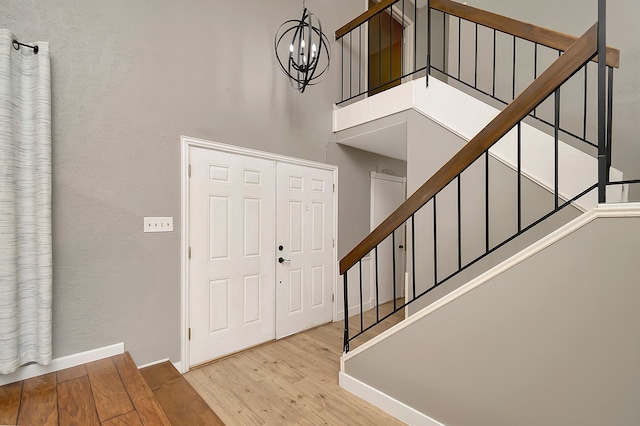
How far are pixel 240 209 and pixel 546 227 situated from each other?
2537mm

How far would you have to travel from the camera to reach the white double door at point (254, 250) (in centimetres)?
259

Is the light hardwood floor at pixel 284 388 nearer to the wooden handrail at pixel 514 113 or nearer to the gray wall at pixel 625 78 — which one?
the wooden handrail at pixel 514 113

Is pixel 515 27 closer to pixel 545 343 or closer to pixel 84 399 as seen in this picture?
pixel 545 343

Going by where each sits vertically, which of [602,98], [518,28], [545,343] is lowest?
[545,343]

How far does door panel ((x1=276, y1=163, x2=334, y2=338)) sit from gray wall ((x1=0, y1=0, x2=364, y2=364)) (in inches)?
31.8

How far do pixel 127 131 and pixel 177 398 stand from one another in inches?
75.9

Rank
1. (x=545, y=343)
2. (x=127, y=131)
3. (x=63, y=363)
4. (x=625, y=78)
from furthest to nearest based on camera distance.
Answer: (x=625, y=78) → (x=127, y=131) → (x=63, y=363) → (x=545, y=343)

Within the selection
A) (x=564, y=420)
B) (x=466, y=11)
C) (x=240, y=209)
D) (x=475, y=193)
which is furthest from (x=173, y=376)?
(x=466, y=11)

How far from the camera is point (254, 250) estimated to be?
2967 mm

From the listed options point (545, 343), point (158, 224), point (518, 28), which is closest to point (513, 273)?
point (545, 343)

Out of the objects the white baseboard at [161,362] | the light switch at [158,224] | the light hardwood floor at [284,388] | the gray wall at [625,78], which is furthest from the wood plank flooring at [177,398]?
Answer: the gray wall at [625,78]

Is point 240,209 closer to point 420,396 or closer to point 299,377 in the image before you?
point 299,377

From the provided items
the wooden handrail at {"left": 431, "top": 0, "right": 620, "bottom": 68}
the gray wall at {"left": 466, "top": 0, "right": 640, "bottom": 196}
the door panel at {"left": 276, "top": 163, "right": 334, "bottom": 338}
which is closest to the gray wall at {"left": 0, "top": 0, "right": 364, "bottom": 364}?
the door panel at {"left": 276, "top": 163, "right": 334, "bottom": 338}

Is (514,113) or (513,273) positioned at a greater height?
(514,113)
